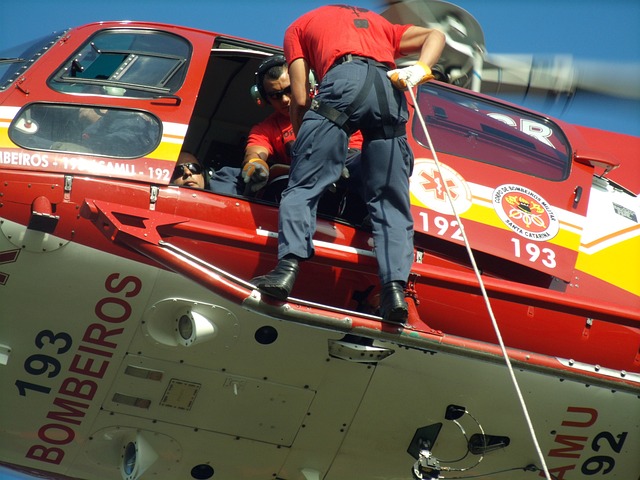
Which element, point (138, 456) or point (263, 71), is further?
point (263, 71)

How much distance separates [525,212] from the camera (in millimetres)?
6082

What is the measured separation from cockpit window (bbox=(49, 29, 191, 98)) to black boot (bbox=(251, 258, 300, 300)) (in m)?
1.43

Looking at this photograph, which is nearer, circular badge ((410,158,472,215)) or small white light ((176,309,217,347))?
small white light ((176,309,217,347))

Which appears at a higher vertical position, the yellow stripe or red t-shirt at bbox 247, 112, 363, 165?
the yellow stripe

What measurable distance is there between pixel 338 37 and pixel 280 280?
1.48 meters

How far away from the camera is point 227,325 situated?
217 inches

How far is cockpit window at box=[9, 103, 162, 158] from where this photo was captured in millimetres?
5590

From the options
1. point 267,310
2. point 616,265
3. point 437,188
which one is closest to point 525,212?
point 437,188

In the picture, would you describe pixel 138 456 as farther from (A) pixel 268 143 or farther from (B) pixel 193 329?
(A) pixel 268 143

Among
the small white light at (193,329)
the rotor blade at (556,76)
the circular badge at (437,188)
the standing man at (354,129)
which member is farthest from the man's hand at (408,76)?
the rotor blade at (556,76)

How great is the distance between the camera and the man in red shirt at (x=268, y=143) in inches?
235

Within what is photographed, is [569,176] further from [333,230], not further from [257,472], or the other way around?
[257,472]

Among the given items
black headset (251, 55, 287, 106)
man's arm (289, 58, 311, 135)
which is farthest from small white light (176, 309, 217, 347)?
black headset (251, 55, 287, 106)

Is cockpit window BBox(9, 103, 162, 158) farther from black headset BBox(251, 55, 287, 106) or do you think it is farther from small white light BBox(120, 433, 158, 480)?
small white light BBox(120, 433, 158, 480)
